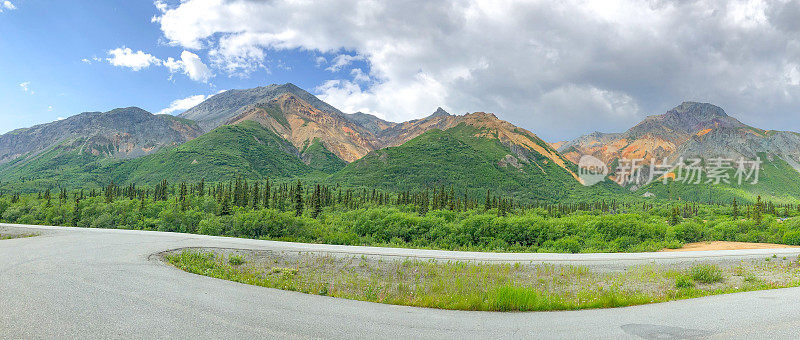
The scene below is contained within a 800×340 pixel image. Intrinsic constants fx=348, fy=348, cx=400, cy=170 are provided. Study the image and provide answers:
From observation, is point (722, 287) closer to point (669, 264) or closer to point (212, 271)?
point (669, 264)

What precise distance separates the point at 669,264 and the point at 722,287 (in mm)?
4795

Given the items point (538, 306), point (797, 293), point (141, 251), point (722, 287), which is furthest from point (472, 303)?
point (141, 251)

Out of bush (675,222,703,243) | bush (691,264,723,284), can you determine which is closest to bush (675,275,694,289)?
bush (691,264,723,284)

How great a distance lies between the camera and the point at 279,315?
281 inches

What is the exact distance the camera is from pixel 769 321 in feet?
23.9

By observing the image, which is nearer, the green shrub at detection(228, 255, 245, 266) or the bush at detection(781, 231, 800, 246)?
the green shrub at detection(228, 255, 245, 266)

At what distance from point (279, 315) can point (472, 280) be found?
7.17 meters

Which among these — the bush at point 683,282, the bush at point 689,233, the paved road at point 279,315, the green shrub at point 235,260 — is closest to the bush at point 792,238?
the bush at point 689,233

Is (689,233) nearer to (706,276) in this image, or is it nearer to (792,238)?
(792,238)

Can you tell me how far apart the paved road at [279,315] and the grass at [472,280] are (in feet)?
2.22

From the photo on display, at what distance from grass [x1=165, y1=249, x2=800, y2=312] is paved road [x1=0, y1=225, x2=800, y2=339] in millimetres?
675

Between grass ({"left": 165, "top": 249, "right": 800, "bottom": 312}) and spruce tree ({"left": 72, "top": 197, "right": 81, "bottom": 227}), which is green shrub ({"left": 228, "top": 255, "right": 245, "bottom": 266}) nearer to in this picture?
grass ({"left": 165, "top": 249, "right": 800, "bottom": 312})

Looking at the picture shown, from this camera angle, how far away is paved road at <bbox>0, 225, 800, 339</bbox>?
246 inches

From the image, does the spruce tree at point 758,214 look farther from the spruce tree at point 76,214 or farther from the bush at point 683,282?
the spruce tree at point 76,214
